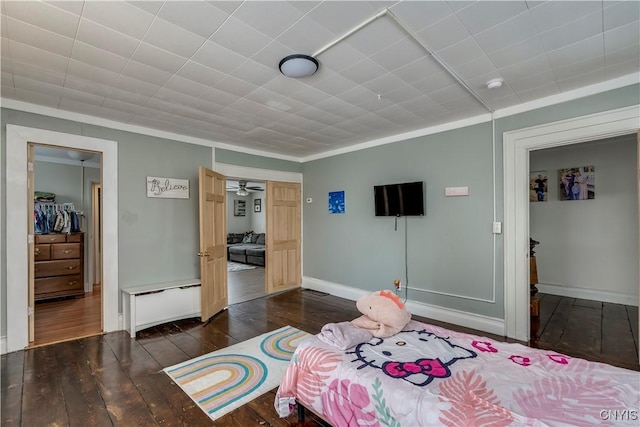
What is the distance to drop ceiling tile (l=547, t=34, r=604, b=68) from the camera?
6.73 feet

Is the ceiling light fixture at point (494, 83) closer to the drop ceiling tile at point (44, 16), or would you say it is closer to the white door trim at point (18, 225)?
the drop ceiling tile at point (44, 16)

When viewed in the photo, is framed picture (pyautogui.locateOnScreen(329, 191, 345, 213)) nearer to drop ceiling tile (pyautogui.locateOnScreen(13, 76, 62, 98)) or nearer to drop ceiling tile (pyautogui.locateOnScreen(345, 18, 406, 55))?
drop ceiling tile (pyautogui.locateOnScreen(345, 18, 406, 55))

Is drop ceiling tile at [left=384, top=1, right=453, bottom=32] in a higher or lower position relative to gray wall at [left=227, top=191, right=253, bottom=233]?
higher

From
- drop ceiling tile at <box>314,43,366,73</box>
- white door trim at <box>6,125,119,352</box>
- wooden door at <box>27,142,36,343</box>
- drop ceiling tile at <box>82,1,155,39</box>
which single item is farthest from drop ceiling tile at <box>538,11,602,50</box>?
wooden door at <box>27,142,36,343</box>

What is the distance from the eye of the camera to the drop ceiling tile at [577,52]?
2051 mm

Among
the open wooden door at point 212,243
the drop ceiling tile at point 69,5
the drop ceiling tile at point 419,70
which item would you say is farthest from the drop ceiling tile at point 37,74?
the drop ceiling tile at point 419,70

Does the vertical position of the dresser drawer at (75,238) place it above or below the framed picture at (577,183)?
below

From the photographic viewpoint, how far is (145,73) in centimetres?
240

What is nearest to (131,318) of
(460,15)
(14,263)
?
(14,263)

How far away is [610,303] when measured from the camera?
4453mm

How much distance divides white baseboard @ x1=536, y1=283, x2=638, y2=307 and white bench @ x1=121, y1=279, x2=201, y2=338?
5.74 meters

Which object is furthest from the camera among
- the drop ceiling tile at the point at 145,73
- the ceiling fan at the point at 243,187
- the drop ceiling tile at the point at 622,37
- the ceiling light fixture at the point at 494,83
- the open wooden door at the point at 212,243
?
the ceiling fan at the point at 243,187

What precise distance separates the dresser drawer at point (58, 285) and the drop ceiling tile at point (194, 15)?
5131 millimetres

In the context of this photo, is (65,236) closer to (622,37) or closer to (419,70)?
(419,70)
